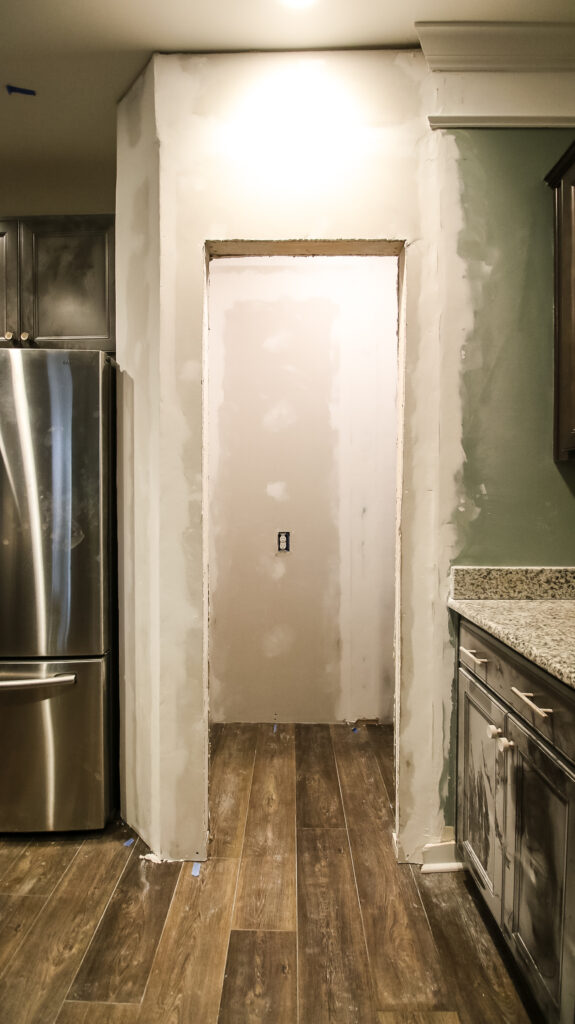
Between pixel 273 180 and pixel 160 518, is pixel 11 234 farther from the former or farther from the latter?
pixel 160 518

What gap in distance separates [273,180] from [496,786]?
2.04 meters

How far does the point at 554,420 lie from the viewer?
201 cm

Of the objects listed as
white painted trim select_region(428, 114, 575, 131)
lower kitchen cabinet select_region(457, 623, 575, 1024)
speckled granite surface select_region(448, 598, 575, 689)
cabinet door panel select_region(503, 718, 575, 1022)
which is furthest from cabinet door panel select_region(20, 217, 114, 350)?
cabinet door panel select_region(503, 718, 575, 1022)

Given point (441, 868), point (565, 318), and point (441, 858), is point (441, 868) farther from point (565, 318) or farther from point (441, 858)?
point (565, 318)

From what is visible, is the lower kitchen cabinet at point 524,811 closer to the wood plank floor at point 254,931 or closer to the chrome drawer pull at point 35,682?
the wood plank floor at point 254,931

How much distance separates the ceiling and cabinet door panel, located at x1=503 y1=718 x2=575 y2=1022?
7.17 ft

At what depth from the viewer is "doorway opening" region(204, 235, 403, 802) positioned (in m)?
3.27

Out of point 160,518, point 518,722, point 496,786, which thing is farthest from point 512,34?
point 496,786

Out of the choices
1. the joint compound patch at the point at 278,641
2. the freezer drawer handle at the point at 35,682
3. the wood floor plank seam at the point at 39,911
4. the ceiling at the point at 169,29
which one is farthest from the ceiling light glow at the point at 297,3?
the wood floor plank seam at the point at 39,911

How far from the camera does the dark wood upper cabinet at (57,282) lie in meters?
2.46

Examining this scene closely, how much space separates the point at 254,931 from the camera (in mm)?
1732

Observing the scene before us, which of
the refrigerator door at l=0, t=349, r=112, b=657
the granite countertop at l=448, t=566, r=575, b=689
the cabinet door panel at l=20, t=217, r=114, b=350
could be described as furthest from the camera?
the cabinet door panel at l=20, t=217, r=114, b=350

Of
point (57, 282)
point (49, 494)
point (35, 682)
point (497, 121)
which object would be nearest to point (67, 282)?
point (57, 282)

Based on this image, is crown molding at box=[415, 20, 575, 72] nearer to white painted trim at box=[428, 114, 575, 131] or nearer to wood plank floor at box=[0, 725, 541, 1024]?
white painted trim at box=[428, 114, 575, 131]
